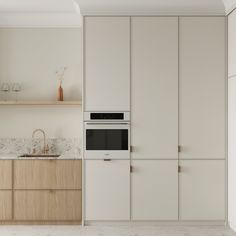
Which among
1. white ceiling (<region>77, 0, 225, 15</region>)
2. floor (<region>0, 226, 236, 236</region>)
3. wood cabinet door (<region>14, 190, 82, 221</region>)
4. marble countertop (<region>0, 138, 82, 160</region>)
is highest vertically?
white ceiling (<region>77, 0, 225, 15</region>)

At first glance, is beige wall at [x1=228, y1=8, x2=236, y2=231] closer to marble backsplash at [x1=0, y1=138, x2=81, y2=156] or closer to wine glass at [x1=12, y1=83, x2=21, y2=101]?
marble backsplash at [x1=0, y1=138, x2=81, y2=156]

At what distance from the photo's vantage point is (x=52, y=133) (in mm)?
5398

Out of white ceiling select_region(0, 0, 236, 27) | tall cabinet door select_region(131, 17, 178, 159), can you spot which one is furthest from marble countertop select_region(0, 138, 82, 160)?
white ceiling select_region(0, 0, 236, 27)

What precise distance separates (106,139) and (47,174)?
78cm

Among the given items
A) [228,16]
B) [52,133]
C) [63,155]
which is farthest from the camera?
[52,133]

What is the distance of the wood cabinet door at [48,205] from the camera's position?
4.84m

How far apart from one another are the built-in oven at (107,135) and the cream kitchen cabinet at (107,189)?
3.6 inches

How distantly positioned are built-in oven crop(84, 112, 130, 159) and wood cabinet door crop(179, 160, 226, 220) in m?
0.70

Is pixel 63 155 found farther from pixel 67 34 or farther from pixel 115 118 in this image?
pixel 67 34

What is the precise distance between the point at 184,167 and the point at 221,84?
3.32 feet

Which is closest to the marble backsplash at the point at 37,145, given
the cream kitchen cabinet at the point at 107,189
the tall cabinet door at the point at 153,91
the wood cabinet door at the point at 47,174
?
the wood cabinet door at the point at 47,174

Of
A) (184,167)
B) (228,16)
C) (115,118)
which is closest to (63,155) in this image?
(115,118)

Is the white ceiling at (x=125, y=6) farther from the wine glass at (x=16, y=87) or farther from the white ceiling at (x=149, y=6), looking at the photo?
the wine glass at (x=16, y=87)

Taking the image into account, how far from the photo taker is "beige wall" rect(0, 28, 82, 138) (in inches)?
212
